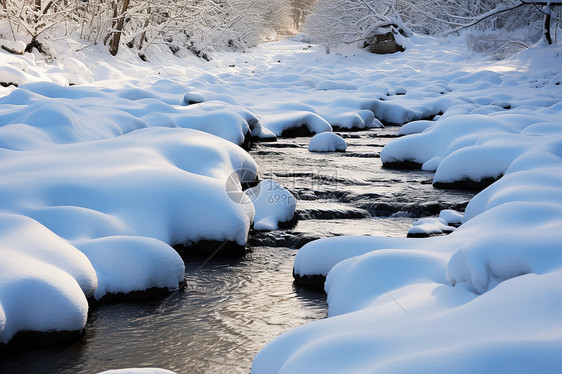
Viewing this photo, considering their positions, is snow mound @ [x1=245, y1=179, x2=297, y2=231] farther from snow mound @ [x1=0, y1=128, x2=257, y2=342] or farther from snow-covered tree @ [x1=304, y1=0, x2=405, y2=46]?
snow-covered tree @ [x1=304, y1=0, x2=405, y2=46]

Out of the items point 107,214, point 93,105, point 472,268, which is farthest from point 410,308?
point 93,105

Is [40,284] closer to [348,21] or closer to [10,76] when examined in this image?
[10,76]

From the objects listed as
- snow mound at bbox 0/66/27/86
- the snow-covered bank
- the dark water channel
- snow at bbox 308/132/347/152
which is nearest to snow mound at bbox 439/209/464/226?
the snow-covered bank

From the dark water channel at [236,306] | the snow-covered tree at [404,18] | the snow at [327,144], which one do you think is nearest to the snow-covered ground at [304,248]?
the dark water channel at [236,306]

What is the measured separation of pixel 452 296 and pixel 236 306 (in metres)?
1.17

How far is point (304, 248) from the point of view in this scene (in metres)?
3.50

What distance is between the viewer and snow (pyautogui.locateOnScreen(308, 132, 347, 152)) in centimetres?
770

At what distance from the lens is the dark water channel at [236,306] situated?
248cm

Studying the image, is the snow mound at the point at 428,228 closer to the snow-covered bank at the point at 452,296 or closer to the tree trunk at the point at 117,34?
the snow-covered bank at the point at 452,296

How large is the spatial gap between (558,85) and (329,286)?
10945 millimetres

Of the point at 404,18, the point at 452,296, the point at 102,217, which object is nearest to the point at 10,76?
the point at 102,217

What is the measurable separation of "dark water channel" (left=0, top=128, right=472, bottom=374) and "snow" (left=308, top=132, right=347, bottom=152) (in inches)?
82.5

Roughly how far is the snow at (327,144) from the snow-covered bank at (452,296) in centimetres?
301

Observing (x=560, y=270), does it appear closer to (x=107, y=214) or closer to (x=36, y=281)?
(x=36, y=281)
